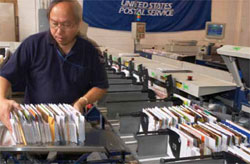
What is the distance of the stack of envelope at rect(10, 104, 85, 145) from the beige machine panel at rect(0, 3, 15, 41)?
13.8 feet

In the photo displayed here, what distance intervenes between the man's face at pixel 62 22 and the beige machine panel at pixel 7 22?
12.9ft

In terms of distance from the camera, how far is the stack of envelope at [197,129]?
1276 mm

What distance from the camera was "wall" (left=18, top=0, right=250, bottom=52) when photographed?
21.4 ft

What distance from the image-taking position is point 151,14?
678cm

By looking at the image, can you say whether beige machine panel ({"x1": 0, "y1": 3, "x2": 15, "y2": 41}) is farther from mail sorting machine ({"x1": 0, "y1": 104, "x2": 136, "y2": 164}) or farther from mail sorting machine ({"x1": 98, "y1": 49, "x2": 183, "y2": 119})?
mail sorting machine ({"x1": 0, "y1": 104, "x2": 136, "y2": 164})

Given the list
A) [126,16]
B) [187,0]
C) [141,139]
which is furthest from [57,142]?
[187,0]

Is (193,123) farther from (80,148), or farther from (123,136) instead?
(80,148)

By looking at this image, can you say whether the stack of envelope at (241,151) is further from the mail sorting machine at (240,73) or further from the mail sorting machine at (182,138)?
the mail sorting machine at (240,73)

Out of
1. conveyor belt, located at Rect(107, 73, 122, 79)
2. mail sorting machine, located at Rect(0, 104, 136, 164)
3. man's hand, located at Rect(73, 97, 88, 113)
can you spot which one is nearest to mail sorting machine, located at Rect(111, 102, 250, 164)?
mail sorting machine, located at Rect(0, 104, 136, 164)

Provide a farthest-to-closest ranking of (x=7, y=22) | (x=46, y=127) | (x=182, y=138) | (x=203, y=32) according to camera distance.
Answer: (x=203, y=32), (x=7, y=22), (x=182, y=138), (x=46, y=127)

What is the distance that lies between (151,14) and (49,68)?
5.61 m

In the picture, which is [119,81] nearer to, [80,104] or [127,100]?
[127,100]

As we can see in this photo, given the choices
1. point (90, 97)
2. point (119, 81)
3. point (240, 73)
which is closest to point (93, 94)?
point (90, 97)

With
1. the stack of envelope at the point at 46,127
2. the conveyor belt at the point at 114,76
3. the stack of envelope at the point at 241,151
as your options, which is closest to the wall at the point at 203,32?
the conveyor belt at the point at 114,76
